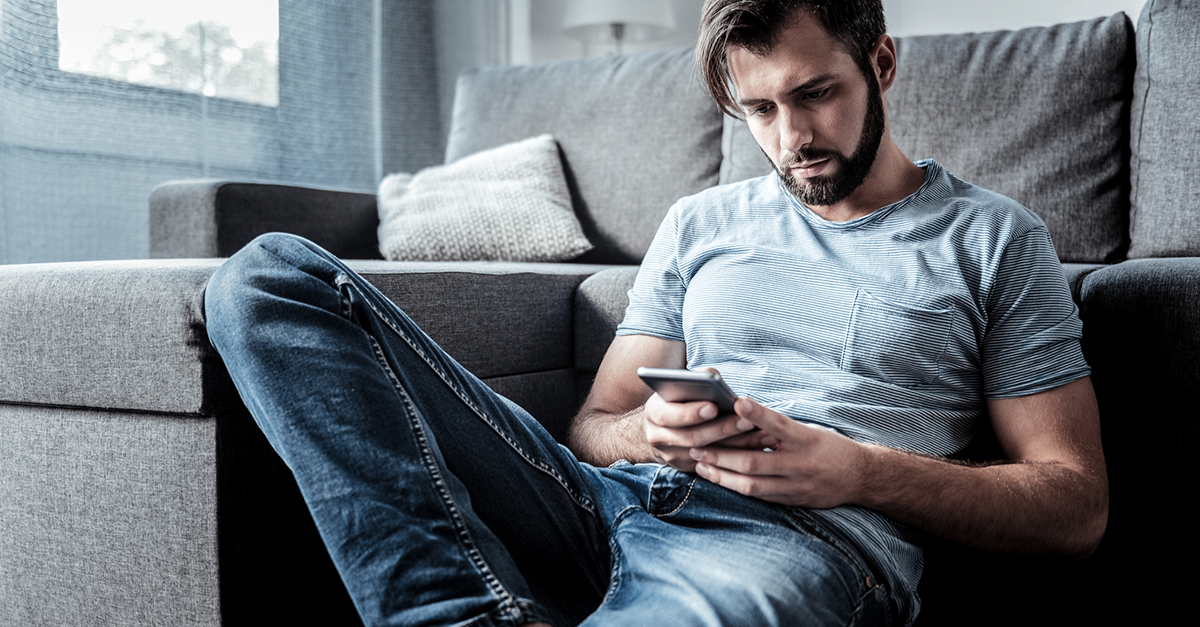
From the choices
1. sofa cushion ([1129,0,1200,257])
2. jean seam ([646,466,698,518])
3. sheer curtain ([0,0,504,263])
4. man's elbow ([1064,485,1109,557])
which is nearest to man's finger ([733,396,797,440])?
jean seam ([646,466,698,518])

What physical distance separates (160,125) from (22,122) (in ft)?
1.17

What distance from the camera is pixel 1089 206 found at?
1.59m

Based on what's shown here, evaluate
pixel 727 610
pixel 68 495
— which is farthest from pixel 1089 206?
pixel 68 495

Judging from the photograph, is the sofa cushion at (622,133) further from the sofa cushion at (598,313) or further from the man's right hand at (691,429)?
the man's right hand at (691,429)

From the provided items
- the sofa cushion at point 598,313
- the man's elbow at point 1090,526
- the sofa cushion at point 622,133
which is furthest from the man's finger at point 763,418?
the sofa cushion at point 622,133

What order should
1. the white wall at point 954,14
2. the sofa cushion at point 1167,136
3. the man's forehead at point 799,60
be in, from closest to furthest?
the man's forehead at point 799,60
the sofa cushion at point 1167,136
the white wall at point 954,14

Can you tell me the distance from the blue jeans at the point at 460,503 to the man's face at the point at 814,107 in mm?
423

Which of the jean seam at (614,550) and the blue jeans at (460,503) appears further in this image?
→ the jean seam at (614,550)

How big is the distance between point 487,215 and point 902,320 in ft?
3.75

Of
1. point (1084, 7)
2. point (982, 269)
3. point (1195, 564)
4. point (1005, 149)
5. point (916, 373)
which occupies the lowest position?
point (1195, 564)

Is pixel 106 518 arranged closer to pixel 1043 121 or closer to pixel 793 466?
pixel 793 466

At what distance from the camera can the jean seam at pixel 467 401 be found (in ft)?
2.71

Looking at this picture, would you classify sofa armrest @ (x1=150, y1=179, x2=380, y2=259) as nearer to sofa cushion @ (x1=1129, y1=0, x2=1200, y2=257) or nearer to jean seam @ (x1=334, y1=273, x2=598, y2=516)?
jean seam @ (x1=334, y1=273, x2=598, y2=516)

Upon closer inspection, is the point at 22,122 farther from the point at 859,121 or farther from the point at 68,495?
the point at 859,121
